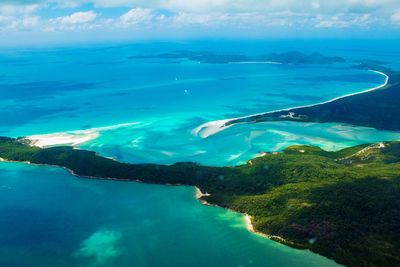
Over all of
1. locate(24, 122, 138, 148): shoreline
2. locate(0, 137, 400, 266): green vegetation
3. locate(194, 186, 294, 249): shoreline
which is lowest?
locate(194, 186, 294, 249): shoreline

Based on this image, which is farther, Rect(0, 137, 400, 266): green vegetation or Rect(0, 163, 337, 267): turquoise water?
Rect(0, 137, 400, 266): green vegetation

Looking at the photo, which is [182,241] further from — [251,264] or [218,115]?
[218,115]

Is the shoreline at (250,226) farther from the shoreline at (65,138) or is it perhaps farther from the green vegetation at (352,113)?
the green vegetation at (352,113)

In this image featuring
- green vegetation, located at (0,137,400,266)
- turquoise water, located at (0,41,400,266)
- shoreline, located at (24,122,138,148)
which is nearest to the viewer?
green vegetation, located at (0,137,400,266)

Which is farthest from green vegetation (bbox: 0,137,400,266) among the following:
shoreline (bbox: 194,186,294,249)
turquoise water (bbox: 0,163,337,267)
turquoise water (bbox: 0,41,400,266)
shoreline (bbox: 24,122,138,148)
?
shoreline (bbox: 24,122,138,148)

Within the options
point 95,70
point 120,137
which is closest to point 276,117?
point 120,137

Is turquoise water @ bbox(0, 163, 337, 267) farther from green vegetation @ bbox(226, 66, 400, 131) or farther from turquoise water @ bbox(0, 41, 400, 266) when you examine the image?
green vegetation @ bbox(226, 66, 400, 131)

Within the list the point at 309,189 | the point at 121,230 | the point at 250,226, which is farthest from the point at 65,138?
the point at 309,189
